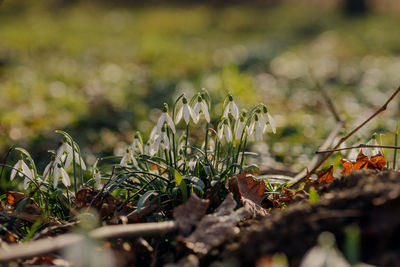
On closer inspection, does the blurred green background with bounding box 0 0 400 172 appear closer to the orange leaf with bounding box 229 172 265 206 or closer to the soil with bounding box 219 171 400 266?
the orange leaf with bounding box 229 172 265 206

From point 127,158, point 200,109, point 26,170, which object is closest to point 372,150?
point 200,109

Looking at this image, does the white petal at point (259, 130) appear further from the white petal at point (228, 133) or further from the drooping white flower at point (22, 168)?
the drooping white flower at point (22, 168)

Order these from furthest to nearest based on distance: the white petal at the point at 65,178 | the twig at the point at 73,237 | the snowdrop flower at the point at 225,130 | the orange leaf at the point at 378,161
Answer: the orange leaf at the point at 378,161
the snowdrop flower at the point at 225,130
the white petal at the point at 65,178
the twig at the point at 73,237

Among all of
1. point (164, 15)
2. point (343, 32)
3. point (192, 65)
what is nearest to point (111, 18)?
point (164, 15)

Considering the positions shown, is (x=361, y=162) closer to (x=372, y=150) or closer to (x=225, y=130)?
(x=372, y=150)

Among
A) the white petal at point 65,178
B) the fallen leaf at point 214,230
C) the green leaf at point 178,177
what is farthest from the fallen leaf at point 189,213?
the white petal at point 65,178

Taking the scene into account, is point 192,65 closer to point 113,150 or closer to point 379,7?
point 113,150

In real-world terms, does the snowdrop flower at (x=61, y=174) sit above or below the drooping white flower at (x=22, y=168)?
below

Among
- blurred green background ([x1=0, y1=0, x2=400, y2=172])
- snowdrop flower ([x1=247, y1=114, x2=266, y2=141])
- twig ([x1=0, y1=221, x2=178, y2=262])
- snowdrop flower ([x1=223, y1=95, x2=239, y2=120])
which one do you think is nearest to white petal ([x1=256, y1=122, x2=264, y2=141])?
snowdrop flower ([x1=247, y1=114, x2=266, y2=141])
